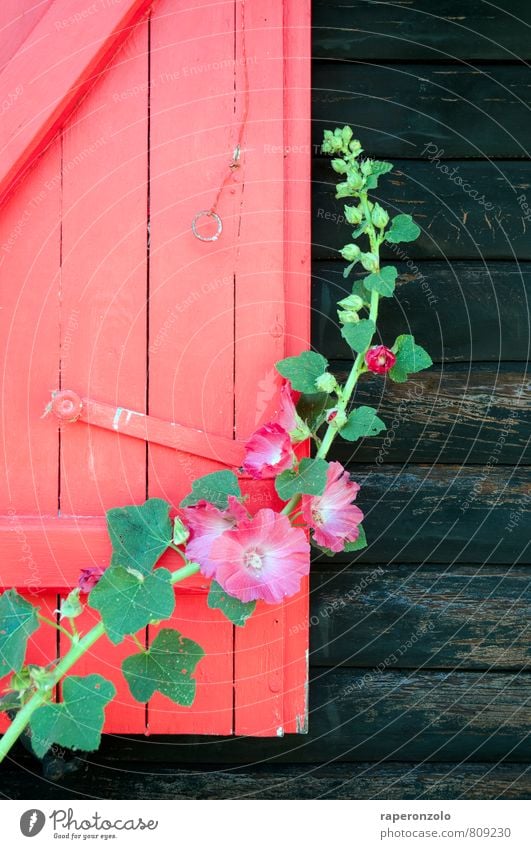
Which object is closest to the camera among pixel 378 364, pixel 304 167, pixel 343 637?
pixel 378 364

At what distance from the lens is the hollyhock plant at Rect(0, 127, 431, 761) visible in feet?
3.72

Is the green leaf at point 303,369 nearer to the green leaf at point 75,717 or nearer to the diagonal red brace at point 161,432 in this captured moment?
the diagonal red brace at point 161,432

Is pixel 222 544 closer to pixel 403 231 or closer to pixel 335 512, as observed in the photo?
pixel 335 512

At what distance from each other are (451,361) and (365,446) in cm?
23

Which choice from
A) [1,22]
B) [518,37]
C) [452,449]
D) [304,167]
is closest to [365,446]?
[452,449]

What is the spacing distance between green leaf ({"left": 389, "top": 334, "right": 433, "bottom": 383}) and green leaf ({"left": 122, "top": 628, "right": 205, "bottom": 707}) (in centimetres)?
54

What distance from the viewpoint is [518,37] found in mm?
1431

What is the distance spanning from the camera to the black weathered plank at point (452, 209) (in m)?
1.42

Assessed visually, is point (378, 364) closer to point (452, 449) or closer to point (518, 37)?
point (452, 449)

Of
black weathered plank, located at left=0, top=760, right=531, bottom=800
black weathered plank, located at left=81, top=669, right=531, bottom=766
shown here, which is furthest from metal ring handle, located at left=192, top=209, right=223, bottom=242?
black weathered plank, located at left=0, top=760, right=531, bottom=800

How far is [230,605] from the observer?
1161 millimetres

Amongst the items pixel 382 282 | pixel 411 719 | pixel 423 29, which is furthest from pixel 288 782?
pixel 423 29
